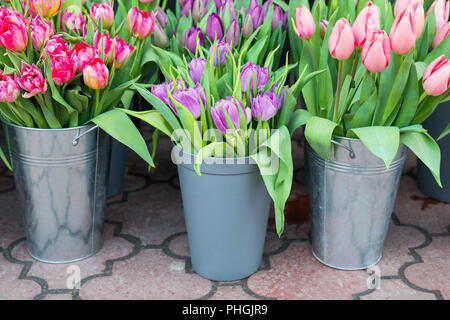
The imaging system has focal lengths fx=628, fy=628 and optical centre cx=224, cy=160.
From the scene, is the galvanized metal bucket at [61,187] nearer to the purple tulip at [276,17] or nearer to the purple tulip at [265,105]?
the purple tulip at [265,105]

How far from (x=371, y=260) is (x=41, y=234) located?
1.07 m

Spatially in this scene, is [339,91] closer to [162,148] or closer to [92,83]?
[92,83]

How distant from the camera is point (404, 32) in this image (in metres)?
1.58

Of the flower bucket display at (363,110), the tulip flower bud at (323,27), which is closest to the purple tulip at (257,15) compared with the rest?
the flower bucket display at (363,110)

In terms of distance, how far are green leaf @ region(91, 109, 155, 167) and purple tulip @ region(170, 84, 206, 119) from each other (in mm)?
214

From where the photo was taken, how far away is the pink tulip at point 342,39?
1609mm

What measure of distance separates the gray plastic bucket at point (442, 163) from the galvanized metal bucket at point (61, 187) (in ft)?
3.85

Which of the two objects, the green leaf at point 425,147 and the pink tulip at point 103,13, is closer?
the green leaf at point 425,147

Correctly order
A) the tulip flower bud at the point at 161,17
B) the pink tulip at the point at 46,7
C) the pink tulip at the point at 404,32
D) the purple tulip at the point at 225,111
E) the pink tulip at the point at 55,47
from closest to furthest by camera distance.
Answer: the pink tulip at the point at 404,32 < the purple tulip at the point at 225,111 < the pink tulip at the point at 55,47 < the pink tulip at the point at 46,7 < the tulip flower bud at the point at 161,17

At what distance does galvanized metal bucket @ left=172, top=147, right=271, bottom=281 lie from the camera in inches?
70.4

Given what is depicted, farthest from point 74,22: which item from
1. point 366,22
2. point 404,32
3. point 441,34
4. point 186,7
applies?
point 441,34

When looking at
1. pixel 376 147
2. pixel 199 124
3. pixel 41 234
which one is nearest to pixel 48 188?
pixel 41 234

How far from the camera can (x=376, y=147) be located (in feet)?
5.48

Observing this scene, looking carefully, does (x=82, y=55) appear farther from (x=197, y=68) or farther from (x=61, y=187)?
(x=61, y=187)
